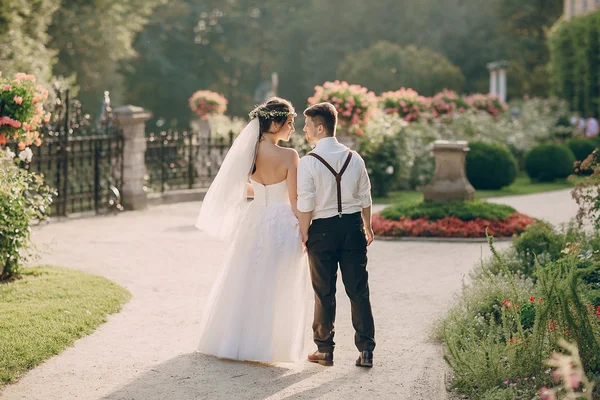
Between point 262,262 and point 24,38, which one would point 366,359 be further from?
point 24,38

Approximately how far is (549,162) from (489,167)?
8.38 feet

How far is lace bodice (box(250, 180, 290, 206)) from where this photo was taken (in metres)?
6.44

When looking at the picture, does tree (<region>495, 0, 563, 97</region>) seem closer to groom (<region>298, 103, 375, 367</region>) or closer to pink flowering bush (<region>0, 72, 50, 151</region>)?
pink flowering bush (<region>0, 72, 50, 151</region>)

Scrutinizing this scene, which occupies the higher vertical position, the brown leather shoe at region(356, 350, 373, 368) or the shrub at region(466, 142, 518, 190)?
the shrub at region(466, 142, 518, 190)

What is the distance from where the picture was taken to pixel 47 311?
7.46m

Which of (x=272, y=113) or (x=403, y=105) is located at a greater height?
(x=403, y=105)

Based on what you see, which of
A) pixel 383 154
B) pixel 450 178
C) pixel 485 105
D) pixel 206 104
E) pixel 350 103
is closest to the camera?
pixel 450 178

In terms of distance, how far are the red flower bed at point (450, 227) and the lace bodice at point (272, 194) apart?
6664 millimetres

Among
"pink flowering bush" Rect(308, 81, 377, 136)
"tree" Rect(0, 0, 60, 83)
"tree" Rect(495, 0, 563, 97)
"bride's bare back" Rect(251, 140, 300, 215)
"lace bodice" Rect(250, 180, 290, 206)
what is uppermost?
"tree" Rect(495, 0, 563, 97)

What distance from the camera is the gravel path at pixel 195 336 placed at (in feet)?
18.6

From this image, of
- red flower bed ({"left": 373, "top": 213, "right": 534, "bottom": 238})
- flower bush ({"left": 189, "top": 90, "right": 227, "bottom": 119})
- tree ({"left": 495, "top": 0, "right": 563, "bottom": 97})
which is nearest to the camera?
red flower bed ({"left": 373, "top": 213, "right": 534, "bottom": 238})

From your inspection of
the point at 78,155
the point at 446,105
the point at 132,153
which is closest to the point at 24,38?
the point at 132,153

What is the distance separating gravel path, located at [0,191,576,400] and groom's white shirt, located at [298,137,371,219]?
3.78 feet

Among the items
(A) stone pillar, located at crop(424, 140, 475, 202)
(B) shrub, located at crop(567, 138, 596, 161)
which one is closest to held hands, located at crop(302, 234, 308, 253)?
(A) stone pillar, located at crop(424, 140, 475, 202)
